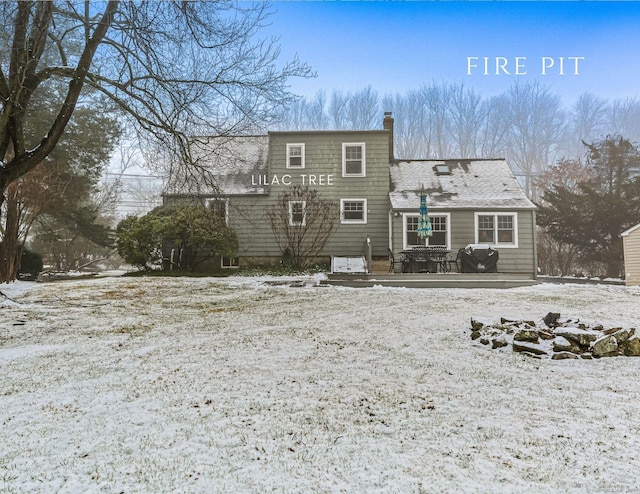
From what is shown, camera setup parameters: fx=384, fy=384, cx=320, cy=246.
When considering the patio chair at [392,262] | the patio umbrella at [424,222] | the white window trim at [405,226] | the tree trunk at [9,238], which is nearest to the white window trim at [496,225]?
the white window trim at [405,226]

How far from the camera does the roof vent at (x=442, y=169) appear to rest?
51.3 feet

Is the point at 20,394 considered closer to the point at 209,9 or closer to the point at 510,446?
the point at 510,446

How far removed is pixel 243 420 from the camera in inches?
97.8

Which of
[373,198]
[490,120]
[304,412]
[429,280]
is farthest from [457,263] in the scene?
[490,120]

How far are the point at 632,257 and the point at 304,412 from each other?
614 inches

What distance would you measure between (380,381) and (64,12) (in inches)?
287

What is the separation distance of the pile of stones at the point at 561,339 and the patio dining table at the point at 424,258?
7.46 m

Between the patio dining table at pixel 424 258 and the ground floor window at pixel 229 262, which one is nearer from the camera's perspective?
the patio dining table at pixel 424 258

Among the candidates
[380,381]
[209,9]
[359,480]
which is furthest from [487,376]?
[209,9]

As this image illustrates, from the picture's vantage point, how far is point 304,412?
2621 millimetres

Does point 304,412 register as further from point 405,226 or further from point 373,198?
point 373,198

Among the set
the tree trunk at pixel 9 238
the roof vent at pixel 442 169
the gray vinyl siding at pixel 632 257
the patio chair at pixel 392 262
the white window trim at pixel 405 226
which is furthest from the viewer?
the roof vent at pixel 442 169

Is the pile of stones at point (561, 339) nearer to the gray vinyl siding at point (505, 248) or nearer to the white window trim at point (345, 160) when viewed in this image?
the gray vinyl siding at point (505, 248)

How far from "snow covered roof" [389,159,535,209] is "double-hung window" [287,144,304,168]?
3.84 meters
